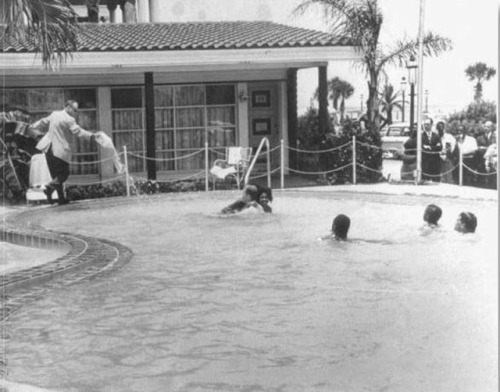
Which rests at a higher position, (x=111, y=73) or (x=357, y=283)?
(x=111, y=73)

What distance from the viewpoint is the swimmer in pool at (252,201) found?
431 inches

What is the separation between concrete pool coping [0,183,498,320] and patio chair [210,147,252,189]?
13.2 feet

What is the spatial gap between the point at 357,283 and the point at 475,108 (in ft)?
8.58

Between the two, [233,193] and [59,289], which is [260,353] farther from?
[233,193]

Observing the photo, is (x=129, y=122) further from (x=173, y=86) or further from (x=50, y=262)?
(x=50, y=262)

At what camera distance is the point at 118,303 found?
241 inches

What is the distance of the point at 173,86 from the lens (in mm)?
17234

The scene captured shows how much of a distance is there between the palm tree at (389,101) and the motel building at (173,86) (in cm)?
739

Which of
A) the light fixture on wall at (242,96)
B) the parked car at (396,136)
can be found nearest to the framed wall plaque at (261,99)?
the light fixture on wall at (242,96)

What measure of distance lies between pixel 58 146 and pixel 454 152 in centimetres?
766

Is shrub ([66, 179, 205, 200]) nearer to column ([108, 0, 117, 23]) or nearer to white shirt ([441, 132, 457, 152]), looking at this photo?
column ([108, 0, 117, 23])

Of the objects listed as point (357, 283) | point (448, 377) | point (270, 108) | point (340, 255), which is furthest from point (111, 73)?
point (448, 377)

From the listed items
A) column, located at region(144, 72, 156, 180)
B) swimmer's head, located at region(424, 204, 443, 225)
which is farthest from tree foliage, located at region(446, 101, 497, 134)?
column, located at region(144, 72, 156, 180)

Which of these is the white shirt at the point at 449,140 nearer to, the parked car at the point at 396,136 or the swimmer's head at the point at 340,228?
the parked car at the point at 396,136
